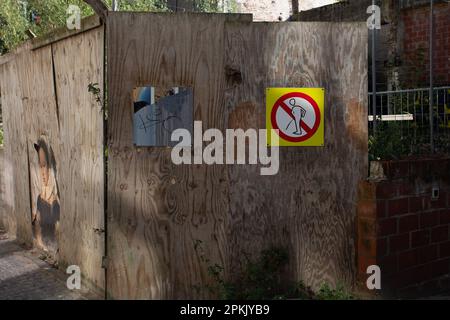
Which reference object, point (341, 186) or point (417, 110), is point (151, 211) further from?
point (417, 110)

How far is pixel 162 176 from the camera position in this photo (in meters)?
4.74

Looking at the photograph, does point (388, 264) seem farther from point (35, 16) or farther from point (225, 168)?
point (35, 16)

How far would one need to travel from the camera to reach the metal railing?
552 cm

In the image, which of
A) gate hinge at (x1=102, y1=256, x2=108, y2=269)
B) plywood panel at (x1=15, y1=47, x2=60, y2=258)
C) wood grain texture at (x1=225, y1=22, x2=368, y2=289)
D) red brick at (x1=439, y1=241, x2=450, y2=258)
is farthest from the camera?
plywood panel at (x1=15, y1=47, x2=60, y2=258)

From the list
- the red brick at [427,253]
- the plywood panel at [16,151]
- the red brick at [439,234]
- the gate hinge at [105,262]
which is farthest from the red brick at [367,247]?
the plywood panel at [16,151]

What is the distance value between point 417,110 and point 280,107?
2.58m

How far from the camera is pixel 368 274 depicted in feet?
15.7

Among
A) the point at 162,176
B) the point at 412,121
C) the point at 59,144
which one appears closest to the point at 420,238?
the point at 412,121

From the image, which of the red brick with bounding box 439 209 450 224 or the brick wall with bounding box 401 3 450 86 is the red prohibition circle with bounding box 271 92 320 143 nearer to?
the red brick with bounding box 439 209 450 224

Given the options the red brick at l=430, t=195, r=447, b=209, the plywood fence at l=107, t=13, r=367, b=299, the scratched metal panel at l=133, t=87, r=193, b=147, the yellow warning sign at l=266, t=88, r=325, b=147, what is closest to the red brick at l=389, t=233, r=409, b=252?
the plywood fence at l=107, t=13, r=367, b=299

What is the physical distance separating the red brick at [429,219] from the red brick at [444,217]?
7 cm

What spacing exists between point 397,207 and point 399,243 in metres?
0.35

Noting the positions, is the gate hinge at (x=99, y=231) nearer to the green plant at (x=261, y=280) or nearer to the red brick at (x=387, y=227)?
the green plant at (x=261, y=280)

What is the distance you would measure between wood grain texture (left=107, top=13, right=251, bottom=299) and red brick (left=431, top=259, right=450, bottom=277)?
2280 millimetres
